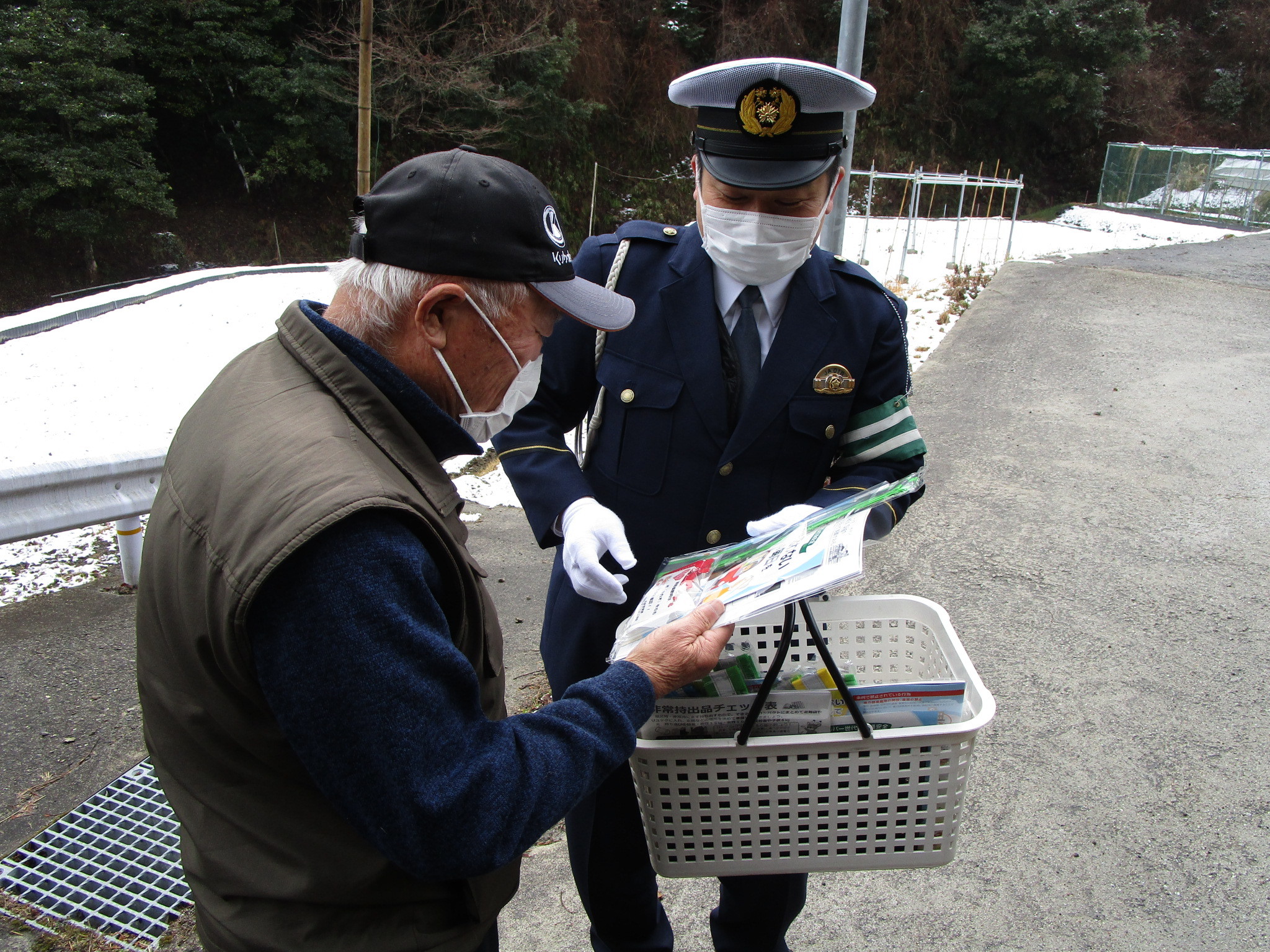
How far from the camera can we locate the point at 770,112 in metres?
1.87

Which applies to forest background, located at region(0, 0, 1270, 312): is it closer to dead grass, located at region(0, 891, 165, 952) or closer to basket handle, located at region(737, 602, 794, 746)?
dead grass, located at region(0, 891, 165, 952)

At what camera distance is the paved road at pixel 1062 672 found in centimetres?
245

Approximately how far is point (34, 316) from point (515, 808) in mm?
9012

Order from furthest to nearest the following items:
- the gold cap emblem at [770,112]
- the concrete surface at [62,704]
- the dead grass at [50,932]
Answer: the concrete surface at [62,704], the dead grass at [50,932], the gold cap emblem at [770,112]

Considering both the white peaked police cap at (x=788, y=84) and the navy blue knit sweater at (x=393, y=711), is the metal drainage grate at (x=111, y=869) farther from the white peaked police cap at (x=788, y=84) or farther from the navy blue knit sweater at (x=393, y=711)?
the white peaked police cap at (x=788, y=84)

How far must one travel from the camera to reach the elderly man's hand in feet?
4.24

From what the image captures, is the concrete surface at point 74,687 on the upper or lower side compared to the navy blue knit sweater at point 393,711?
lower

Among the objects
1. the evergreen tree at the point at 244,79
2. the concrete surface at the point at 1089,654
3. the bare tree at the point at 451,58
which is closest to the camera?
the concrete surface at the point at 1089,654

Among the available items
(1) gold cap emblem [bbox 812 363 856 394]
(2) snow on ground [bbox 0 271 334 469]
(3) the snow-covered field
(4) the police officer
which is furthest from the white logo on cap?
(2) snow on ground [bbox 0 271 334 469]

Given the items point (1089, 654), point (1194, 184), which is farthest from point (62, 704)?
point (1194, 184)

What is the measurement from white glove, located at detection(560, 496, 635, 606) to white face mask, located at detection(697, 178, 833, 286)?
64 cm

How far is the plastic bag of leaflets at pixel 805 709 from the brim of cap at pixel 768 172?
41.3 inches

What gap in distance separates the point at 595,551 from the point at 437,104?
1984 cm

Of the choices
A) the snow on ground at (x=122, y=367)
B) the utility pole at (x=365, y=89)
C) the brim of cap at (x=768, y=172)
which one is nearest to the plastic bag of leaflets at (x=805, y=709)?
the brim of cap at (x=768, y=172)
